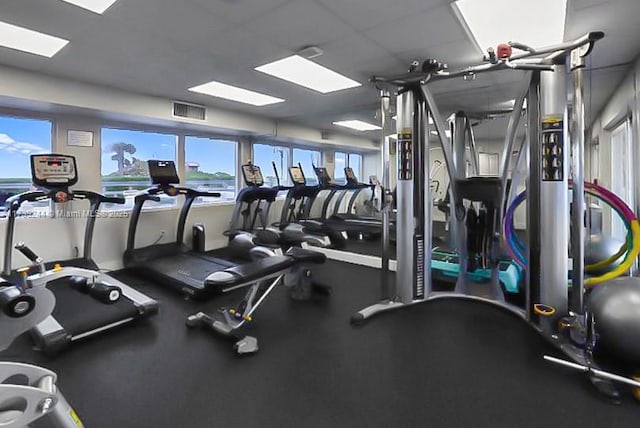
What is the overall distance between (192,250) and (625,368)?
4910mm

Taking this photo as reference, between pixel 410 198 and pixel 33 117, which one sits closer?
pixel 410 198

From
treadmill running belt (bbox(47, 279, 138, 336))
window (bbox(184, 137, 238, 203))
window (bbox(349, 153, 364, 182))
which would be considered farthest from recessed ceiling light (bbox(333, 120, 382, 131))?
treadmill running belt (bbox(47, 279, 138, 336))

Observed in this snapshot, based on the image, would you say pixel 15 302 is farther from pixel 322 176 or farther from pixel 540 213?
pixel 322 176

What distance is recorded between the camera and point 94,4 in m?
2.25

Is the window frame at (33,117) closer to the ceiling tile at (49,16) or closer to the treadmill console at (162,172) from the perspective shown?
the treadmill console at (162,172)

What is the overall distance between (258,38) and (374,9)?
102 cm

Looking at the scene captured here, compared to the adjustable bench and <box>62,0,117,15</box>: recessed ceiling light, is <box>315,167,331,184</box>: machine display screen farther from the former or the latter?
<box>62,0,117,15</box>: recessed ceiling light

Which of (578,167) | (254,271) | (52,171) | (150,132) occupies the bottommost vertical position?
(254,271)

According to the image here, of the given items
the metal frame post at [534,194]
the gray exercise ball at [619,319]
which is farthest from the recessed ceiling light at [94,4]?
the gray exercise ball at [619,319]

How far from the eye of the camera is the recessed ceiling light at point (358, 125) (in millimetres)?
6375

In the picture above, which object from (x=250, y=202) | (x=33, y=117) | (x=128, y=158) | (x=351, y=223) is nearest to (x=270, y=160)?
(x=250, y=202)

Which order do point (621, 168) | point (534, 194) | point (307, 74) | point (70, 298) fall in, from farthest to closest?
point (621, 168)
point (307, 74)
point (70, 298)
point (534, 194)

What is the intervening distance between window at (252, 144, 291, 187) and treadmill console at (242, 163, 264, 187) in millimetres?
1169

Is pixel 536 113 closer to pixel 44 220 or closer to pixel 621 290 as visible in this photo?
pixel 621 290
